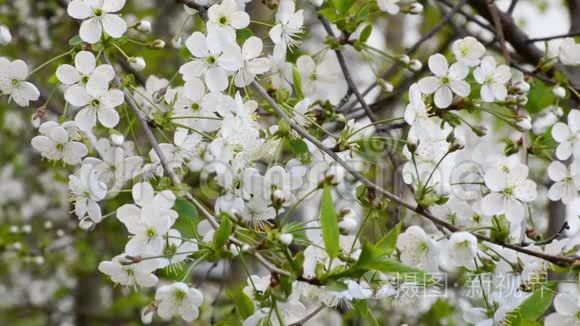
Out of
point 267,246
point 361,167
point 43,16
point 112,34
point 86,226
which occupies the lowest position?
point 43,16

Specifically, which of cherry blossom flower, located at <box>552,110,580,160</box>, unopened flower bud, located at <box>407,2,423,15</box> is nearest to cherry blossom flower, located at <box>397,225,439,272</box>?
cherry blossom flower, located at <box>552,110,580,160</box>

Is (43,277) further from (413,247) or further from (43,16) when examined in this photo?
(413,247)

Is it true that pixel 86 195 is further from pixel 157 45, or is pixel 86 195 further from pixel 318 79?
pixel 318 79

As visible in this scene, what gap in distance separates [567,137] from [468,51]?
352mm

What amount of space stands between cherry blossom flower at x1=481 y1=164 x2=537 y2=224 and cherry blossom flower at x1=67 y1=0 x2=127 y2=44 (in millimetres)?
952

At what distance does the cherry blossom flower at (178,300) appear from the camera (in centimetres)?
148

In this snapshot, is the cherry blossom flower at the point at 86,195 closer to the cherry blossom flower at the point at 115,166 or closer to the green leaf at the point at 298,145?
the cherry blossom flower at the point at 115,166

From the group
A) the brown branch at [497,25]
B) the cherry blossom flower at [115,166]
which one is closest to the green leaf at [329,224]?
the cherry blossom flower at [115,166]

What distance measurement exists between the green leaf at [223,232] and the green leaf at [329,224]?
7.2 inches

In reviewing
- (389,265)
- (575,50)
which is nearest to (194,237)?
(389,265)

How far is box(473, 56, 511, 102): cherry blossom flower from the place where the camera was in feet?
6.45

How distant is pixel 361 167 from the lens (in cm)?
223

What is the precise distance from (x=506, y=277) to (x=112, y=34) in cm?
112

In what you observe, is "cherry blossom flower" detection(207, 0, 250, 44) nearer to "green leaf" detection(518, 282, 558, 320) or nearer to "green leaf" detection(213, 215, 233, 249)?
"green leaf" detection(213, 215, 233, 249)
